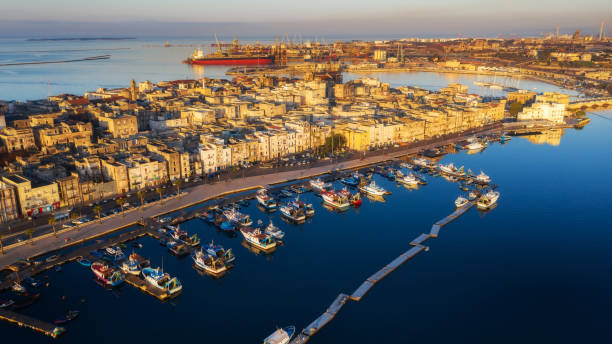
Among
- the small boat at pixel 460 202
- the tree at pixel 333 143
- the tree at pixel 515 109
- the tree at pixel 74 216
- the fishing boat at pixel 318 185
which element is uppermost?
the tree at pixel 515 109

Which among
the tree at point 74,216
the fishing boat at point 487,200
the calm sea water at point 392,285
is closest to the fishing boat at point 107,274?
the calm sea water at point 392,285

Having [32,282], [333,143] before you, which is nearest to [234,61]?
[333,143]

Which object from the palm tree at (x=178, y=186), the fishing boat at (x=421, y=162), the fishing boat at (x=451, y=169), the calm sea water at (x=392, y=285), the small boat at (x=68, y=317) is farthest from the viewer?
the fishing boat at (x=421, y=162)

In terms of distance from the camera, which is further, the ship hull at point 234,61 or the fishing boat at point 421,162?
the ship hull at point 234,61

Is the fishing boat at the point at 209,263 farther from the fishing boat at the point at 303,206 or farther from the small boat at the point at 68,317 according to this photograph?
the fishing boat at the point at 303,206

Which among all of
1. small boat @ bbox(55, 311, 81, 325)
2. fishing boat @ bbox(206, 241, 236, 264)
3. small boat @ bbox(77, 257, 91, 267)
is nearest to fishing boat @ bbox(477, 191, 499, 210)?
fishing boat @ bbox(206, 241, 236, 264)

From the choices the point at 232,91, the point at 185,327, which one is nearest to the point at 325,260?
the point at 185,327

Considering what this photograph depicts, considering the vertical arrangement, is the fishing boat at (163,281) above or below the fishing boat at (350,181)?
below

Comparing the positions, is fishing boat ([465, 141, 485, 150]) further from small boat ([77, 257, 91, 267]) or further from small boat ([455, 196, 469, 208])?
small boat ([77, 257, 91, 267])
